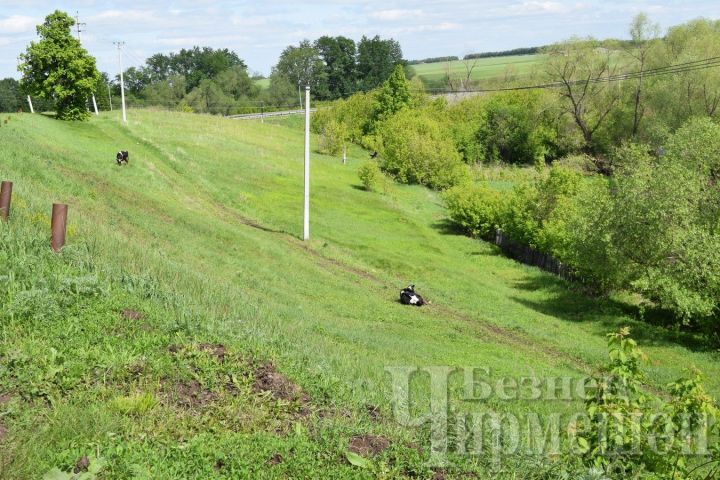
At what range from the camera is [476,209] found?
154 feet

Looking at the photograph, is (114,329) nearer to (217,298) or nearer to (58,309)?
(58,309)

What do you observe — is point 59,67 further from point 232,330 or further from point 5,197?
point 232,330

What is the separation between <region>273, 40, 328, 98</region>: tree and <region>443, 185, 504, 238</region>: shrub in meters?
101

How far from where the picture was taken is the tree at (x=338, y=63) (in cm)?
14675

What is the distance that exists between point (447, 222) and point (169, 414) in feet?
145

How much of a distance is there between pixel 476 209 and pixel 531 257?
7.24 metres

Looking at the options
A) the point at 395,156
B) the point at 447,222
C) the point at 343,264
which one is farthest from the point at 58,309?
the point at 395,156

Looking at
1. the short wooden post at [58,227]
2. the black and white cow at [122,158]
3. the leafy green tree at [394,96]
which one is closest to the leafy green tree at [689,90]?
the leafy green tree at [394,96]

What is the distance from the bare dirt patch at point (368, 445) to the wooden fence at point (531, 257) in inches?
1185

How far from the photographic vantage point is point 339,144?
76.0 metres

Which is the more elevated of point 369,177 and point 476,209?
point 369,177

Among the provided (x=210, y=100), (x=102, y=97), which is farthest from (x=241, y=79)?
(x=102, y=97)

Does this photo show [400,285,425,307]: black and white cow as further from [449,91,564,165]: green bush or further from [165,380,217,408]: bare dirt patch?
[449,91,564,165]: green bush

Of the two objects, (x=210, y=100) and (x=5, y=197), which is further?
(x=210, y=100)
